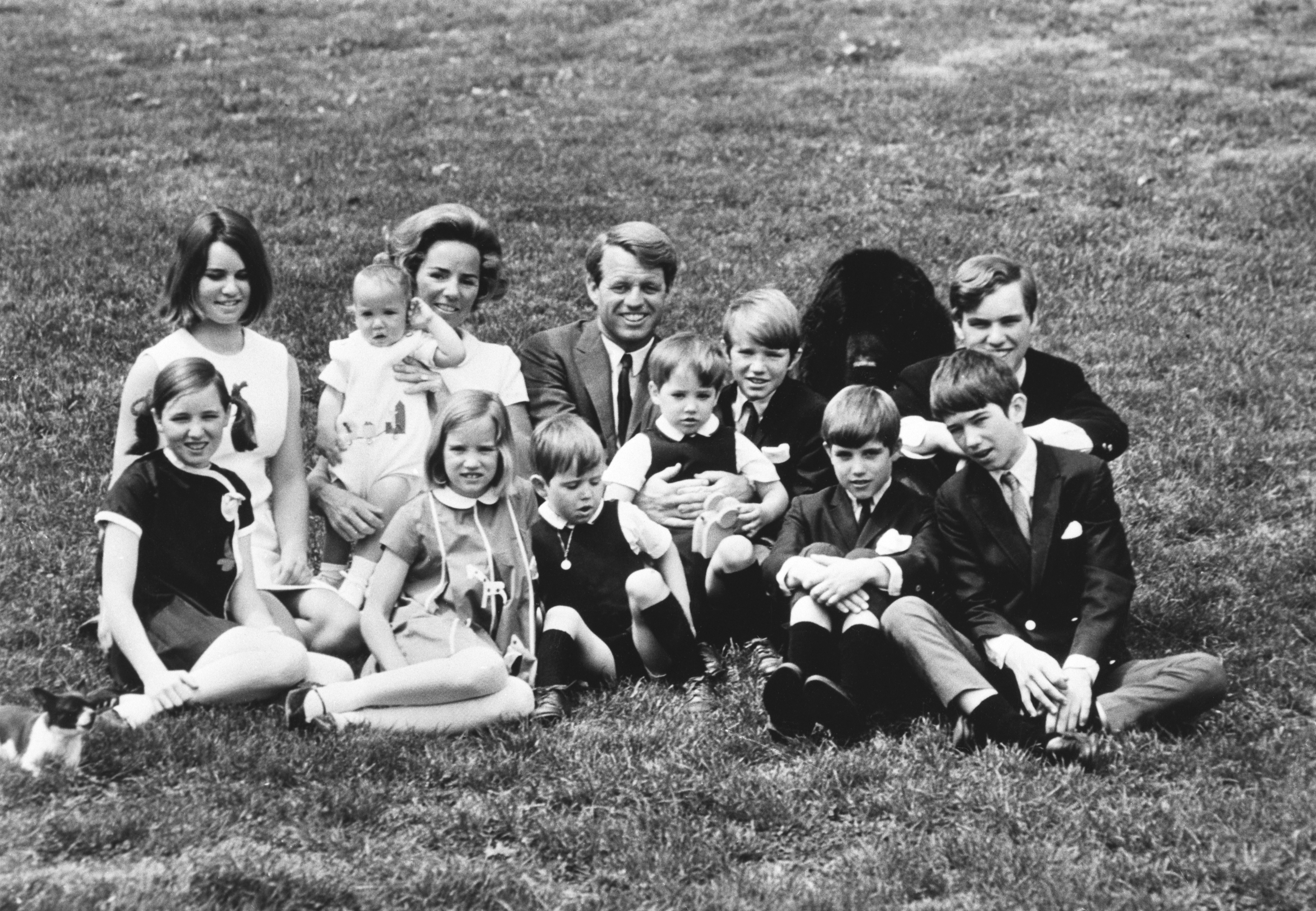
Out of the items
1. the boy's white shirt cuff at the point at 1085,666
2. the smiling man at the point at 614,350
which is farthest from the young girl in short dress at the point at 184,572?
the boy's white shirt cuff at the point at 1085,666

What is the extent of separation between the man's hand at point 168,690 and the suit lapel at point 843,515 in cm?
233

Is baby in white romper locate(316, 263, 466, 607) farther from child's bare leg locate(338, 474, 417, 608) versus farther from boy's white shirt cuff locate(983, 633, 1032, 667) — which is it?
boy's white shirt cuff locate(983, 633, 1032, 667)

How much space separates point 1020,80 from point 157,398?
31.9 ft

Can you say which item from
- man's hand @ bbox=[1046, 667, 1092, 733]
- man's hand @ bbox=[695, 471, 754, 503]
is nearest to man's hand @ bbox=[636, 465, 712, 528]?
man's hand @ bbox=[695, 471, 754, 503]

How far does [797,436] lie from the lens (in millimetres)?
5992

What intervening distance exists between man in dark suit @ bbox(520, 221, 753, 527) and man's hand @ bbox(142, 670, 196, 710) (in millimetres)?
1993

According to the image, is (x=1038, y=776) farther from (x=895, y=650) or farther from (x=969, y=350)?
(x=969, y=350)

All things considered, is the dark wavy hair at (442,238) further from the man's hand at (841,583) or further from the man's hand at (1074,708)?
the man's hand at (1074,708)

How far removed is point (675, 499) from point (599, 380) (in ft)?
2.77

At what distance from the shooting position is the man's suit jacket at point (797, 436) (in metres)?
5.96

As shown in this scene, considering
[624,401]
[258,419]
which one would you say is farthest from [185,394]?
[624,401]

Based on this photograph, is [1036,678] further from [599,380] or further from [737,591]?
[599,380]

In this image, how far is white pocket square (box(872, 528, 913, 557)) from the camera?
530cm

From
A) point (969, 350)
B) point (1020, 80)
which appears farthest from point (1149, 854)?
point (1020, 80)
